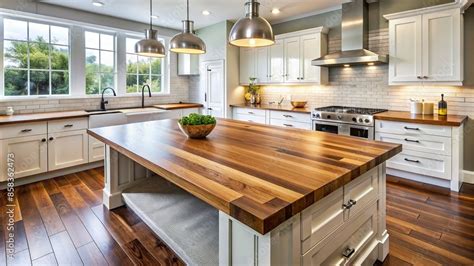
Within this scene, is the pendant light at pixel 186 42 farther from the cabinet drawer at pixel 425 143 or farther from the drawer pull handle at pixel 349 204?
the cabinet drawer at pixel 425 143

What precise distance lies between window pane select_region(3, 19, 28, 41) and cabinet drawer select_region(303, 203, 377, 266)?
16.4ft

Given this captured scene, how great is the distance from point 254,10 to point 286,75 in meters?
2.95

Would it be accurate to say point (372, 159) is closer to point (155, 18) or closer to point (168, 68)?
point (155, 18)

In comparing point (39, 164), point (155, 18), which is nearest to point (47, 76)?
point (39, 164)

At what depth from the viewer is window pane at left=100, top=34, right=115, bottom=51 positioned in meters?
4.97

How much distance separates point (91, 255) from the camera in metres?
2.06

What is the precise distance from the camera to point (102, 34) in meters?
4.96

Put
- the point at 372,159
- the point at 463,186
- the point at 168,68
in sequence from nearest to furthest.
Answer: the point at 372,159
the point at 463,186
the point at 168,68

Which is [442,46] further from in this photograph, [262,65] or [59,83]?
[59,83]

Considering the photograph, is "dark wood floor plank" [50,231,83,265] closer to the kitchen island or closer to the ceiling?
the kitchen island

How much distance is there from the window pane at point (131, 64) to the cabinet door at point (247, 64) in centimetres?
219

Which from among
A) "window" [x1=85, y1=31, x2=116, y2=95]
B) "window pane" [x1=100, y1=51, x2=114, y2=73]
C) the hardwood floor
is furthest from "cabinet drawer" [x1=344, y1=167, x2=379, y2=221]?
"window pane" [x1=100, y1=51, x2=114, y2=73]

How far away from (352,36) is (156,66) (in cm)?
395

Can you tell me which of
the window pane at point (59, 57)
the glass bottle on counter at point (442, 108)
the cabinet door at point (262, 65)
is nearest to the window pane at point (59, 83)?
the window pane at point (59, 57)
